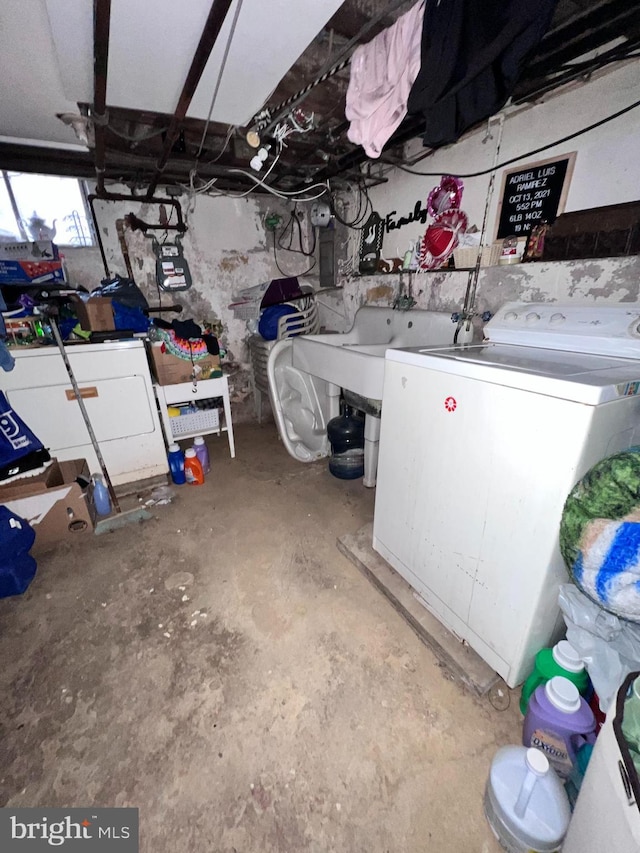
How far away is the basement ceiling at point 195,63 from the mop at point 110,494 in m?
1.03

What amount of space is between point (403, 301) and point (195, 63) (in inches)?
60.4

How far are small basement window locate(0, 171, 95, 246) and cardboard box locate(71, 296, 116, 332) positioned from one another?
75 centimetres

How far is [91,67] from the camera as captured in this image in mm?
1286

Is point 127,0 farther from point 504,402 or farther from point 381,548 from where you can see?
point 381,548

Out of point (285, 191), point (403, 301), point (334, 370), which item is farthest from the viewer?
point (285, 191)

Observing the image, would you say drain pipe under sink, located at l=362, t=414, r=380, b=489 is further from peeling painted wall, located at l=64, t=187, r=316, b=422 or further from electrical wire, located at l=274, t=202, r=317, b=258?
electrical wire, located at l=274, t=202, r=317, b=258

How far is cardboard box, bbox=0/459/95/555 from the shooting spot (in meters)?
1.68

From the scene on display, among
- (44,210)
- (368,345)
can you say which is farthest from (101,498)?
(44,210)

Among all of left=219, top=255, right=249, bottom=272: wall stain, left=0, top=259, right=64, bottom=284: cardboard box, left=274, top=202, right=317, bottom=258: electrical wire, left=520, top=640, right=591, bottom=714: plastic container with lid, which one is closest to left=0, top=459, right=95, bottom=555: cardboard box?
left=0, top=259, right=64, bottom=284: cardboard box

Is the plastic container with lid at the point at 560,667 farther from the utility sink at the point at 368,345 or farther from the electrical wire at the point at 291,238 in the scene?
the electrical wire at the point at 291,238

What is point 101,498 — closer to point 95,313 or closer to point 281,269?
point 95,313

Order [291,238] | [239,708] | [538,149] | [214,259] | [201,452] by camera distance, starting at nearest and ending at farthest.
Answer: [239,708], [538,149], [201,452], [214,259], [291,238]

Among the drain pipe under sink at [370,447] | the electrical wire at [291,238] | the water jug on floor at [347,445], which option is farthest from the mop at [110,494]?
the electrical wire at [291,238]

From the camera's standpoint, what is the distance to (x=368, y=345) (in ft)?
7.50
